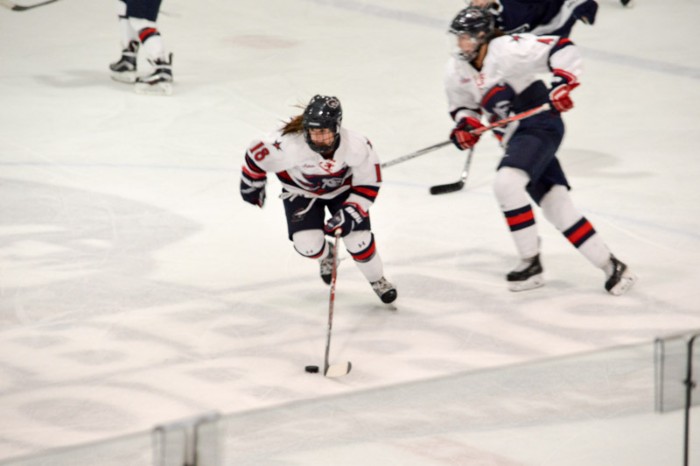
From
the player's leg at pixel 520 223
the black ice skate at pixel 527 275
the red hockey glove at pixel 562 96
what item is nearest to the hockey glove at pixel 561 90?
the red hockey glove at pixel 562 96

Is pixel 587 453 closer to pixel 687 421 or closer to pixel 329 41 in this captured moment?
pixel 687 421

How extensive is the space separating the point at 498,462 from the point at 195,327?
1.51 m

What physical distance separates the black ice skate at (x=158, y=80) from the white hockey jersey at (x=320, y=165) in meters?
2.90

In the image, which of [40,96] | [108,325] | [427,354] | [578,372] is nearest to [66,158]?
[40,96]

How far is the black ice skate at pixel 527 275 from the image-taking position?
4562mm

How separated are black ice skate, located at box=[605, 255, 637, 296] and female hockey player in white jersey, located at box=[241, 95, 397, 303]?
0.77 meters

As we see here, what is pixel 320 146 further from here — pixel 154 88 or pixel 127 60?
pixel 127 60

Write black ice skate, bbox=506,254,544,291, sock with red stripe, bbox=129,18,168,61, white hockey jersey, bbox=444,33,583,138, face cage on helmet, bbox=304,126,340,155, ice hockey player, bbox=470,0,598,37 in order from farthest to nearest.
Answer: sock with red stripe, bbox=129,18,168,61 → ice hockey player, bbox=470,0,598,37 → black ice skate, bbox=506,254,544,291 → white hockey jersey, bbox=444,33,583,138 → face cage on helmet, bbox=304,126,340,155

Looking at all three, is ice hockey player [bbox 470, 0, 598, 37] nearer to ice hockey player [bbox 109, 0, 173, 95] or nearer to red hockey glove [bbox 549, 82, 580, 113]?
A: red hockey glove [bbox 549, 82, 580, 113]

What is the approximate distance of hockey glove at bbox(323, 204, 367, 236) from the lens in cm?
411

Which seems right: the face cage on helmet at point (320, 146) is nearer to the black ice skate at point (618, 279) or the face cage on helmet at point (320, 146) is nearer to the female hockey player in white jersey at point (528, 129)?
the female hockey player in white jersey at point (528, 129)

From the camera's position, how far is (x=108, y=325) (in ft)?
13.9

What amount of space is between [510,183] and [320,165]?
0.70 metres

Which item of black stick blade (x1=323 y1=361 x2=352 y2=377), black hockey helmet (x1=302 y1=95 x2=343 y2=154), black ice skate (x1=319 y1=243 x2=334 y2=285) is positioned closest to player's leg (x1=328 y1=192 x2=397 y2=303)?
black ice skate (x1=319 y1=243 x2=334 y2=285)
